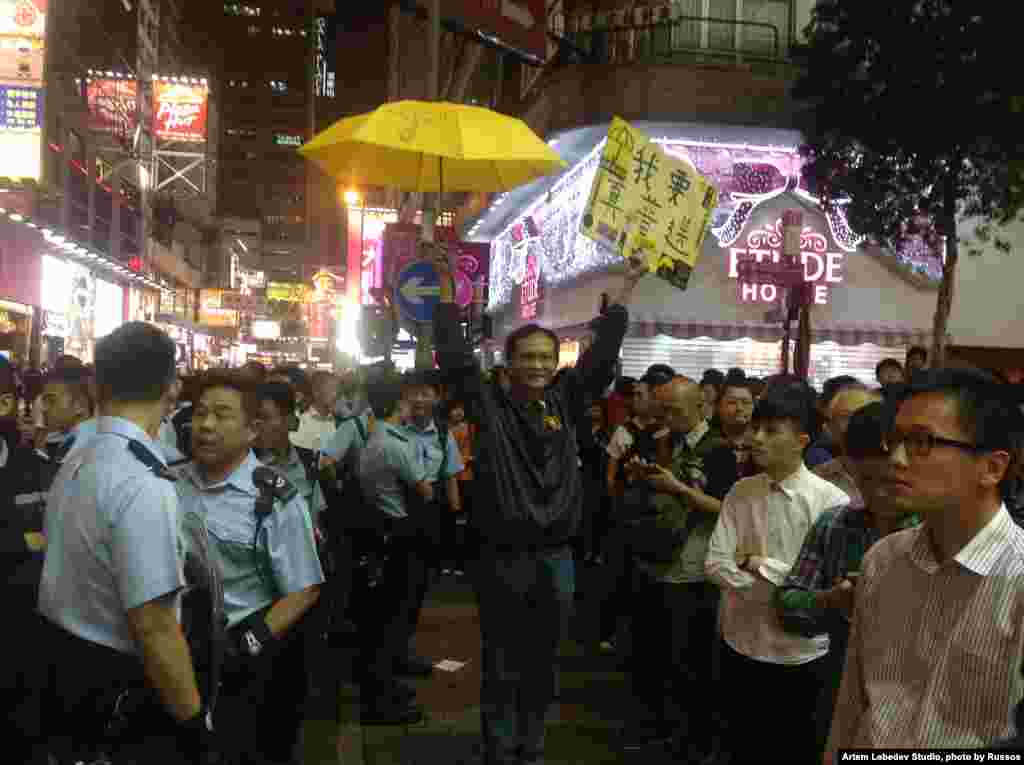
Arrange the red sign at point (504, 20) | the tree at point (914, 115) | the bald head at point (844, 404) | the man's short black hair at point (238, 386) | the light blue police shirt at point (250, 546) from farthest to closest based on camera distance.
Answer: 1. the tree at point (914, 115)
2. the red sign at point (504, 20)
3. the bald head at point (844, 404)
4. the man's short black hair at point (238, 386)
5. the light blue police shirt at point (250, 546)

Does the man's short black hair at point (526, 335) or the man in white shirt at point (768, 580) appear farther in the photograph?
the man's short black hair at point (526, 335)

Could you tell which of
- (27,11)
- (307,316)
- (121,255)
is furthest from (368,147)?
(307,316)

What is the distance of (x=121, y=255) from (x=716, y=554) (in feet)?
132

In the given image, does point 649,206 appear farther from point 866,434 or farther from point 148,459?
point 148,459

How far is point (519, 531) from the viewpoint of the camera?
4621mm

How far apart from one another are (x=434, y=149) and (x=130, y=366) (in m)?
4.30

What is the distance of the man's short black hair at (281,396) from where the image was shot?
5266 mm

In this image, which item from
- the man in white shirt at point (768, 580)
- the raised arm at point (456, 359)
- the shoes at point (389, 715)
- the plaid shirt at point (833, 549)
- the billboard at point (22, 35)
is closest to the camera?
the plaid shirt at point (833, 549)

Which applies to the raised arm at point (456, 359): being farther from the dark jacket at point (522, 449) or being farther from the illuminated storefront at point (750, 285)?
the illuminated storefront at point (750, 285)

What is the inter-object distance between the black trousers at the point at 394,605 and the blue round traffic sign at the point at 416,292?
3159 millimetres

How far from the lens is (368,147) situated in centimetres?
771

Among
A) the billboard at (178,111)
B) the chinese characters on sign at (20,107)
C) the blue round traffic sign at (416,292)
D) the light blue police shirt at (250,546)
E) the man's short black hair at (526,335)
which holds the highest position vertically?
the billboard at (178,111)

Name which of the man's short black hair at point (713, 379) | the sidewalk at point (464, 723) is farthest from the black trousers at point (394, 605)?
the man's short black hair at point (713, 379)

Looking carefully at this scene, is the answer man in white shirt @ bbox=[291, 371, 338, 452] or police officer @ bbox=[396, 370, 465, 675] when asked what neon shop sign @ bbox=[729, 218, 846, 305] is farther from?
police officer @ bbox=[396, 370, 465, 675]
